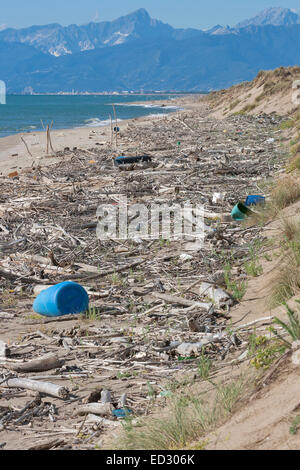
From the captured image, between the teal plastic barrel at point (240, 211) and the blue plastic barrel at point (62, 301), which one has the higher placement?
the teal plastic barrel at point (240, 211)

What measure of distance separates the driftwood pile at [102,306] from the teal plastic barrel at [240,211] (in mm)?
167

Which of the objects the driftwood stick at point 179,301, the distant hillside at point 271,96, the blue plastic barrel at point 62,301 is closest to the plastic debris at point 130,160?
the blue plastic barrel at point 62,301

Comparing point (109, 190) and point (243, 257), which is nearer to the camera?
point (243, 257)

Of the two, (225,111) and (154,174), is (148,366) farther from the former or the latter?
(225,111)

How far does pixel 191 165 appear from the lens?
47.0 ft

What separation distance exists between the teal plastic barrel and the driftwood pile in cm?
17

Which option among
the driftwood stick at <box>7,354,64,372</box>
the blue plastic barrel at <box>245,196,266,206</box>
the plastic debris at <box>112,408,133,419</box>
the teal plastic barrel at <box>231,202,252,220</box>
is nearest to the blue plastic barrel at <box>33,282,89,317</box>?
the driftwood stick at <box>7,354,64,372</box>

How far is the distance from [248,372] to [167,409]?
0.57m

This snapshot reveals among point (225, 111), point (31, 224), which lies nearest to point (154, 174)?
point (31, 224)

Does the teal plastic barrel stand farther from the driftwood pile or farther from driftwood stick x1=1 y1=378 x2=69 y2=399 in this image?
driftwood stick x1=1 y1=378 x2=69 y2=399

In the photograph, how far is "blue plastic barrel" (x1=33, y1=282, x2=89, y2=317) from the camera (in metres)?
5.54

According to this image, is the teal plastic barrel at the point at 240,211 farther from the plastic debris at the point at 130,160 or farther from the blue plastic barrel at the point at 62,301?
the plastic debris at the point at 130,160

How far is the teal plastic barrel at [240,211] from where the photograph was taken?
8631 mm

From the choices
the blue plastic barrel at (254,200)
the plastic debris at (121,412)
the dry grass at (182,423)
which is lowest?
the plastic debris at (121,412)
